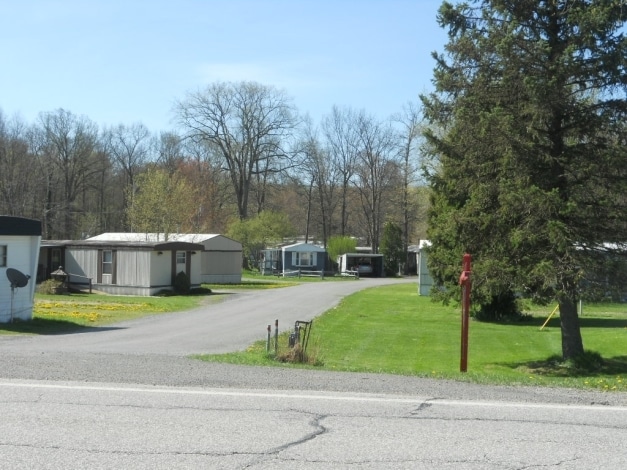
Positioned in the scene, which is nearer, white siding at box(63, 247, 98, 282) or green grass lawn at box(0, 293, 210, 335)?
green grass lawn at box(0, 293, 210, 335)

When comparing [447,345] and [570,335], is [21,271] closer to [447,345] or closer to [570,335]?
[447,345]

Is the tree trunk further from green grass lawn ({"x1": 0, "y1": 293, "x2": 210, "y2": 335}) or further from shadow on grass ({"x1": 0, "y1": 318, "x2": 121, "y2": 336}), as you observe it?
green grass lawn ({"x1": 0, "y1": 293, "x2": 210, "y2": 335})

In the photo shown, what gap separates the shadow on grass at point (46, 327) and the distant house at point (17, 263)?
45cm

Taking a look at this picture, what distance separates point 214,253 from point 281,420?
4615 centimetres

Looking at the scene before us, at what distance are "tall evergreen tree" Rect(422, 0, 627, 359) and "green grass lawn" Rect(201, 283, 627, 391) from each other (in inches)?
79.4

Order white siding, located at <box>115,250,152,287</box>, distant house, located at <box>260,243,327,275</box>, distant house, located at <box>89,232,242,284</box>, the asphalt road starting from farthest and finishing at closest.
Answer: distant house, located at <box>260,243,327,275</box>
distant house, located at <box>89,232,242,284</box>
white siding, located at <box>115,250,152,287</box>
the asphalt road

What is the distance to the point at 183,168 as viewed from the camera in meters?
74.6

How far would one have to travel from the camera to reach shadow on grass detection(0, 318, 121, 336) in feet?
72.6

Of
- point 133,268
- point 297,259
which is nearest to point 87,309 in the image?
point 133,268

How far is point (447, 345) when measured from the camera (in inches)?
915

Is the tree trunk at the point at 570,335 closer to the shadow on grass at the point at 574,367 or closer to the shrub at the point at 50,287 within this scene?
the shadow on grass at the point at 574,367

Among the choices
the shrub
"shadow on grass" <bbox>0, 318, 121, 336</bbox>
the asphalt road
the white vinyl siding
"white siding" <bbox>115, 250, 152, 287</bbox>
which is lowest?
"shadow on grass" <bbox>0, 318, 121, 336</bbox>

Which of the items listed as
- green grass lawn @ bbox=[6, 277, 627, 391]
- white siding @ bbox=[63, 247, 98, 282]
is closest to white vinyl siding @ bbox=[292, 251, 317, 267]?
green grass lawn @ bbox=[6, 277, 627, 391]

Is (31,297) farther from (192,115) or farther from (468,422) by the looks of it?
(192,115)
